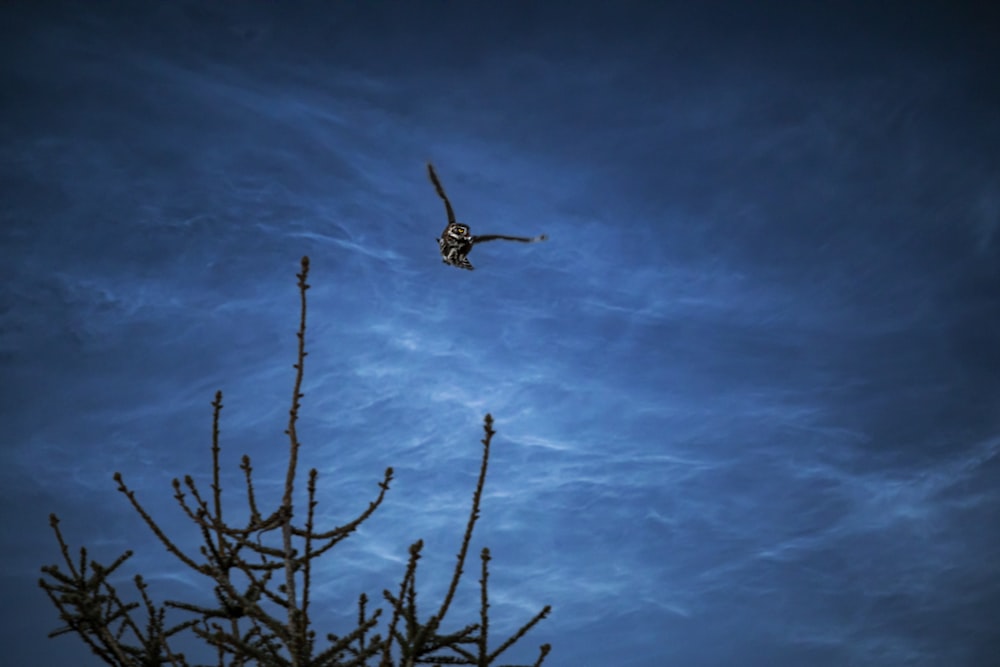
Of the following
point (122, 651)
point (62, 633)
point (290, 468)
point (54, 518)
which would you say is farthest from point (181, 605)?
point (290, 468)

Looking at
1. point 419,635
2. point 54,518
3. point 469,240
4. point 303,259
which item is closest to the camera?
point 419,635

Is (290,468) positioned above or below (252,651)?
above

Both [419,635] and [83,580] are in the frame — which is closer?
[419,635]

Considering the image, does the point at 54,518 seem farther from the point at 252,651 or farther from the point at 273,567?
the point at 252,651

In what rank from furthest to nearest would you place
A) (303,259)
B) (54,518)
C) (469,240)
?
1. (469,240)
2. (54,518)
3. (303,259)

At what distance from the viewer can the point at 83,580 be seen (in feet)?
17.4

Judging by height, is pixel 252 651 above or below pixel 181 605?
below

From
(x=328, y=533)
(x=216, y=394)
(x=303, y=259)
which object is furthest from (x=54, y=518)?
(x=303, y=259)

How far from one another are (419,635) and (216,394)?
2.49 metres

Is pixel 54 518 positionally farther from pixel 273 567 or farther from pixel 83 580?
pixel 273 567

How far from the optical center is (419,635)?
4.05 meters

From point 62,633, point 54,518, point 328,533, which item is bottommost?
point 62,633

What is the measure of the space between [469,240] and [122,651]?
6.63 m

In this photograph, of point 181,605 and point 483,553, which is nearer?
point 483,553
